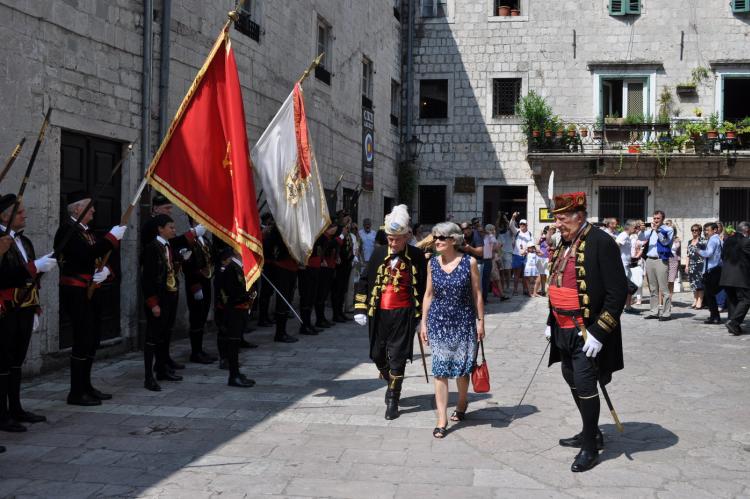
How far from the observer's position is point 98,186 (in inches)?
379

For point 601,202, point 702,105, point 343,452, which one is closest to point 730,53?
point 702,105

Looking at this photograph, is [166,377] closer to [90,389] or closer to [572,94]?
[90,389]

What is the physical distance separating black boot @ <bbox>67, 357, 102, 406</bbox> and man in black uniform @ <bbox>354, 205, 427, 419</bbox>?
8.40 ft

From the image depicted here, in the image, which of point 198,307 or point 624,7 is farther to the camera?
point 624,7

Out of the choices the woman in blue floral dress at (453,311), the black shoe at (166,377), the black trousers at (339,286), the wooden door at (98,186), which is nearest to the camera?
the woman in blue floral dress at (453,311)

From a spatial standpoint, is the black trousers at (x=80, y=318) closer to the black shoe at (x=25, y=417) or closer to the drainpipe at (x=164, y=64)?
the black shoe at (x=25, y=417)

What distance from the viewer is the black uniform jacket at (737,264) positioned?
12656 millimetres

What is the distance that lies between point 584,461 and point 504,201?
62.3 feet

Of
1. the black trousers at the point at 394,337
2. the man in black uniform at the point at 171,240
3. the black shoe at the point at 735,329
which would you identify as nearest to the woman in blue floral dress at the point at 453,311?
A: the black trousers at the point at 394,337

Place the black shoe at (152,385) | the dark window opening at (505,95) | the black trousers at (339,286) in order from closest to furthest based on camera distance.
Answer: the black shoe at (152,385)
the black trousers at (339,286)
the dark window opening at (505,95)

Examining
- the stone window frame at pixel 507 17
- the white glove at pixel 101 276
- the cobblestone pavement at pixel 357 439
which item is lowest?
the cobblestone pavement at pixel 357 439

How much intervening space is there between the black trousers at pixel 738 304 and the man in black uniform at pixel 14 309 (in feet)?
35.1

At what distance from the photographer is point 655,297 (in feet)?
47.7


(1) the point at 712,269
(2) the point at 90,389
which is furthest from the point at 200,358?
(1) the point at 712,269
